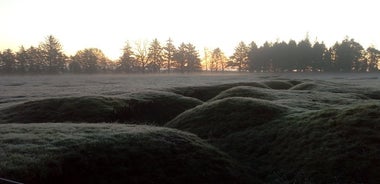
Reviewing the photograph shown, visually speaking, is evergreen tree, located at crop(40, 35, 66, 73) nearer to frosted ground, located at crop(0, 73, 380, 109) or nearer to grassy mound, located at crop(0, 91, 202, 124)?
frosted ground, located at crop(0, 73, 380, 109)

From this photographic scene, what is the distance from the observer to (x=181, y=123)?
2506 cm

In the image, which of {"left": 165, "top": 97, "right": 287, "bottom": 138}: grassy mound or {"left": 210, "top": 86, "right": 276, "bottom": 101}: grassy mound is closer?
{"left": 165, "top": 97, "right": 287, "bottom": 138}: grassy mound

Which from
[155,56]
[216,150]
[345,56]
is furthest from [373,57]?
[216,150]

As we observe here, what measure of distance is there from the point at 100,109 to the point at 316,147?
18.4 meters

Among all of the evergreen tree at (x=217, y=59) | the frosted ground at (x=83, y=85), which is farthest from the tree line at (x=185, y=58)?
the frosted ground at (x=83, y=85)

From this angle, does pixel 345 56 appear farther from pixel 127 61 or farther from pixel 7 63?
pixel 7 63

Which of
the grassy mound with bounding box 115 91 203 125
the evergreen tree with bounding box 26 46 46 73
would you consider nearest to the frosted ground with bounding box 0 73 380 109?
the grassy mound with bounding box 115 91 203 125

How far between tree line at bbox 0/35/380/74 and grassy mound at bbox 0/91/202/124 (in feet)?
360

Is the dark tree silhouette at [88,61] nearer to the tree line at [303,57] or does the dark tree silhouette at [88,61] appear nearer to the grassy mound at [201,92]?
the tree line at [303,57]

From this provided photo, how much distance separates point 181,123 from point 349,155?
12.2 m

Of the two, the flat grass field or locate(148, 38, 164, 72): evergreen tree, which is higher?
locate(148, 38, 164, 72): evergreen tree

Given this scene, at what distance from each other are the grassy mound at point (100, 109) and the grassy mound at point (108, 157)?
9.81m

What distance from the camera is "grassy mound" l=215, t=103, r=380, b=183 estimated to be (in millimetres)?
14755

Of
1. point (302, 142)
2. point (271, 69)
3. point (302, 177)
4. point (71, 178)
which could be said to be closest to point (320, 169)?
point (302, 177)
